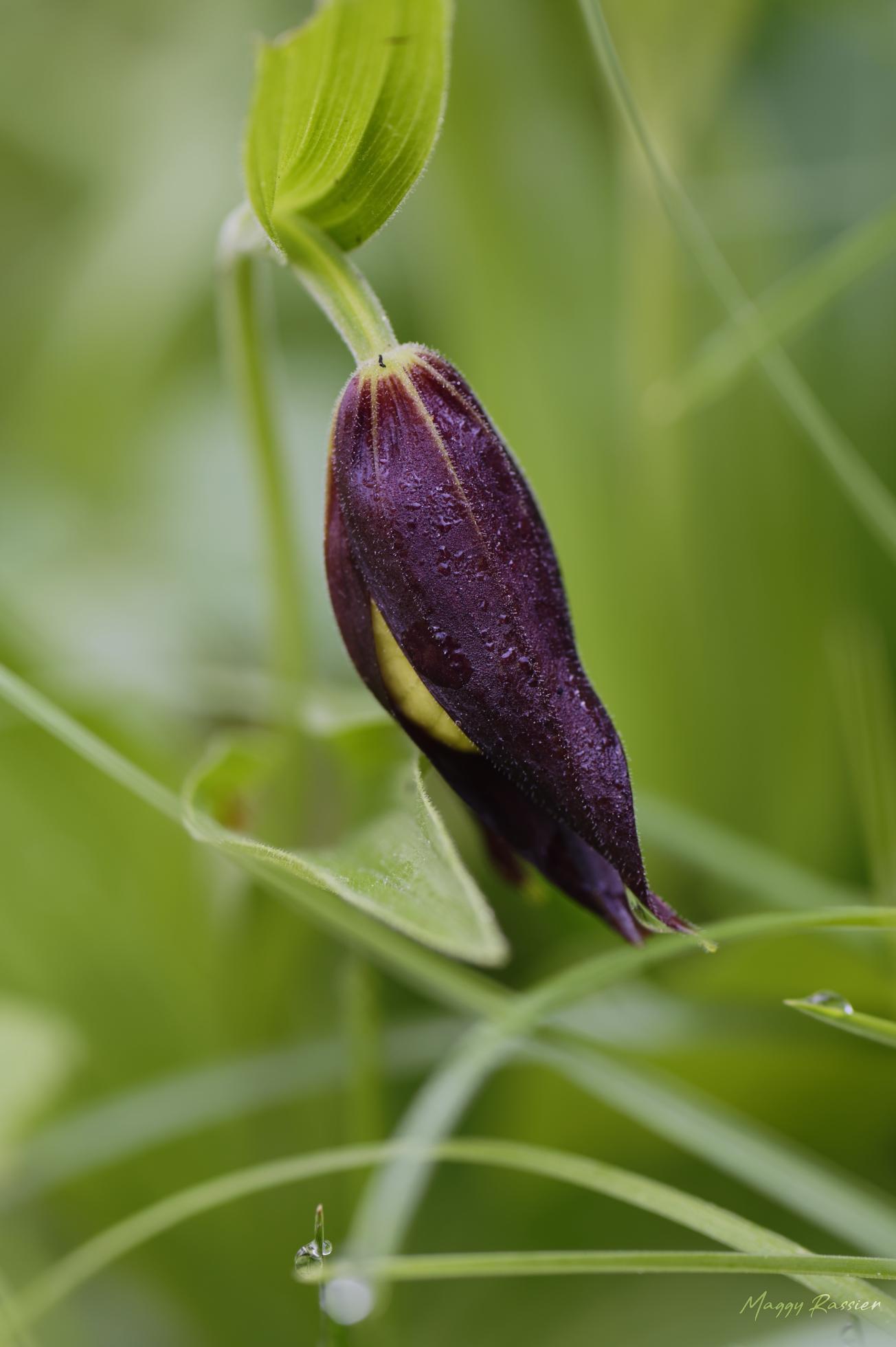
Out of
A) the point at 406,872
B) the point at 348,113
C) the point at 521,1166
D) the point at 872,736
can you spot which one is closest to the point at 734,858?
the point at 872,736

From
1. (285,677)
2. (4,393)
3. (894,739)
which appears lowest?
(894,739)

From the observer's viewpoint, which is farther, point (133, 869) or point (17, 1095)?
point (133, 869)

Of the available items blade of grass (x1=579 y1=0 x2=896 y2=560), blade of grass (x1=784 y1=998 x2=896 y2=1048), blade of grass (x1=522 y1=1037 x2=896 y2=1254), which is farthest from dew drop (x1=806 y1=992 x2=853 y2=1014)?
blade of grass (x1=579 y1=0 x2=896 y2=560)

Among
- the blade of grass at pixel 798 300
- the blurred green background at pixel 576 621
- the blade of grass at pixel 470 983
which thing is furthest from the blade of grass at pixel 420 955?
the blade of grass at pixel 798 300

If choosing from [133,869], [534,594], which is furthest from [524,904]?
[534,594]

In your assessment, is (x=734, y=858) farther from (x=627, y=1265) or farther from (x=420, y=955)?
(x=627, y=1265)

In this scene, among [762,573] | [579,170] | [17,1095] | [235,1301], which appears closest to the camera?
[17,1095]

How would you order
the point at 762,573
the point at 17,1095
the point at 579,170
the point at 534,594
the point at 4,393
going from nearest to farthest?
the point at 534,594 → the point at 17,1095 → the point at 762,573 → the point at 579,170 → the point at 4,393

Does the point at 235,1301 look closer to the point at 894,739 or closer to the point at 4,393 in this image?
the point at 894,739
